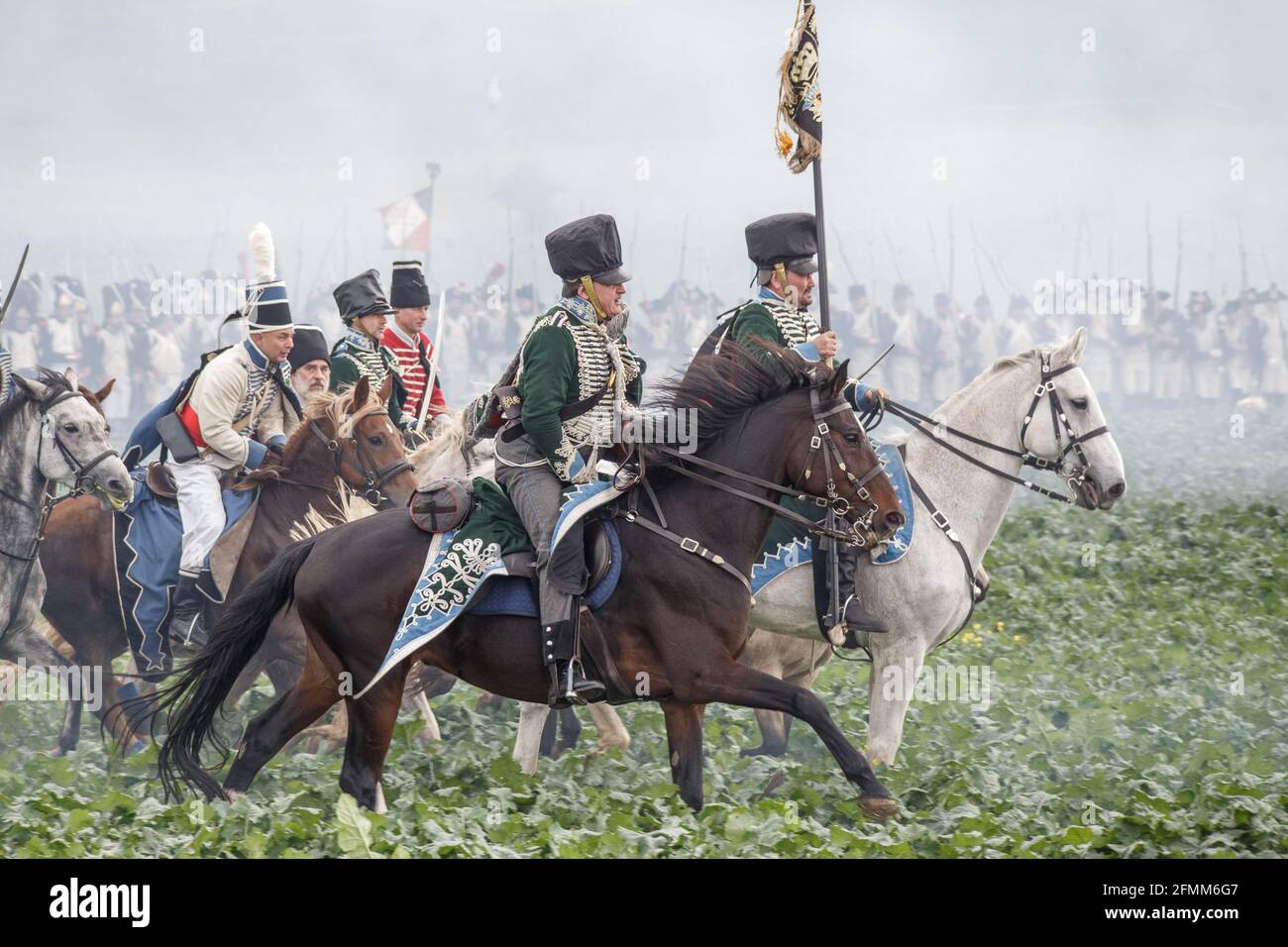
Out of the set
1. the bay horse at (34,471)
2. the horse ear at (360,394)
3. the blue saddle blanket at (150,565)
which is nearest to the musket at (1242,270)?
the horse ear at (360,394)

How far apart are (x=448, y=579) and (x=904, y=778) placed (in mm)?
2549

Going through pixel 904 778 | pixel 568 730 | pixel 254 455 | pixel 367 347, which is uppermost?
pixel 367 347

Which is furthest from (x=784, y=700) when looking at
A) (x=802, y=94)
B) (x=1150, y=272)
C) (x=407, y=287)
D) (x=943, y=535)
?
(x=1150, y=272)

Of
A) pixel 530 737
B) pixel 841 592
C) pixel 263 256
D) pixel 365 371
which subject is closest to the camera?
pixel 841 592

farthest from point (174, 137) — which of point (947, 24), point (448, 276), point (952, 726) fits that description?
point (952, 726)

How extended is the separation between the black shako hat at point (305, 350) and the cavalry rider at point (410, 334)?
68 cm

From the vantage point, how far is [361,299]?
12.6 m

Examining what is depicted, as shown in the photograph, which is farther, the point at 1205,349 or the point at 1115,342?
the point at 1115,342

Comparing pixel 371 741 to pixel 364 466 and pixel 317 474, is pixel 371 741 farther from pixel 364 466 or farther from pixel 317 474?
pixel 317 474

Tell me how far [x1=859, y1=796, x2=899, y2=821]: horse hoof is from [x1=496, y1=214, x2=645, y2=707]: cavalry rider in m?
1.31

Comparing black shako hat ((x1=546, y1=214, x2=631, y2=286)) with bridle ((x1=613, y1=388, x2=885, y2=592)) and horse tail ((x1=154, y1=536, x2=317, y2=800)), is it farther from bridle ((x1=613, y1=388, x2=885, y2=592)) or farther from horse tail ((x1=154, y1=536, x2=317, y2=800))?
horse tail ((x1=154, y1=536, x2=317, y2=800))

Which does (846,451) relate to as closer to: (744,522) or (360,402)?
(744,522)

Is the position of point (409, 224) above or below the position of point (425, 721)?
above

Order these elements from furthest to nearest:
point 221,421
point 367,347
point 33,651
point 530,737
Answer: point 367,347 < point 221,421 < point 33,651 < point 530,737
